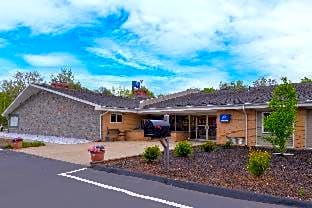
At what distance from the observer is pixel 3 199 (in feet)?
29.9

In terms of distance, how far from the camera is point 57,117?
30625 mm

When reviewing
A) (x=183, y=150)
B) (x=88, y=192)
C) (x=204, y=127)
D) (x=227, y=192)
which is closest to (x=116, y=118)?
(x=204, y=127)

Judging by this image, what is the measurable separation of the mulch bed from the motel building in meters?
3.72

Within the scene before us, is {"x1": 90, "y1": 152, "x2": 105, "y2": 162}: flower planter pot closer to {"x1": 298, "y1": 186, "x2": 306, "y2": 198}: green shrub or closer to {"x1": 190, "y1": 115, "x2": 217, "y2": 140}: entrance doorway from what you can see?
{"x1": 298, "y1": 186, "x2": 306, "y2": 198}: green shrub

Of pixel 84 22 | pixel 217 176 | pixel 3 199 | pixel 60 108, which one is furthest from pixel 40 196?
pixel 60 108

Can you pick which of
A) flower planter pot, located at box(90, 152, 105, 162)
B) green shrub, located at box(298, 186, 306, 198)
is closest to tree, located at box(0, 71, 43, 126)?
flower planter pot, located at box(90, 152, 105, 162)

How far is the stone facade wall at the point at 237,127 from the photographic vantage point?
21328mm

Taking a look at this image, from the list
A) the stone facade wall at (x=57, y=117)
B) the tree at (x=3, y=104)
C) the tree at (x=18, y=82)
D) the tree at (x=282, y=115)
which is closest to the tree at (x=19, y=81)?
the tree at (x=18, y=82)

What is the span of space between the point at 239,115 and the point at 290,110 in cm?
596

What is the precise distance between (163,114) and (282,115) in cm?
1243

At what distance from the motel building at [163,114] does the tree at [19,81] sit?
1469cm

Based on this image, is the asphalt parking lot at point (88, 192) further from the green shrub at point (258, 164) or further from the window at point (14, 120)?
the window at point (14, 120)

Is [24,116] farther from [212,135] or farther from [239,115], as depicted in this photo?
[239,115]

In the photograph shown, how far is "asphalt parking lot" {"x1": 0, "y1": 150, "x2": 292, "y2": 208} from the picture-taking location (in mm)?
8656
